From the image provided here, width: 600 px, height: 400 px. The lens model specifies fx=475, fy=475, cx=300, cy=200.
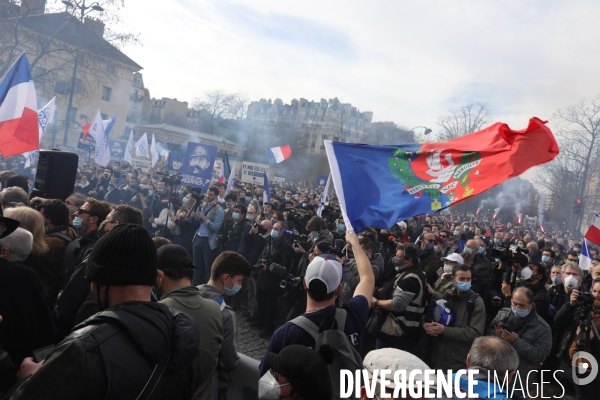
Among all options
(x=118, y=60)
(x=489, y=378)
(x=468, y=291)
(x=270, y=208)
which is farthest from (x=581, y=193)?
(x=118, y=60)

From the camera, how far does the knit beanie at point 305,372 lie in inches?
87.5

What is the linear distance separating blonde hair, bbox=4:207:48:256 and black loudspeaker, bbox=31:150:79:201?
2984mm

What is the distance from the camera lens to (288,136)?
289 ft

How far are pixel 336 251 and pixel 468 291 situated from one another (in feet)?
5.62

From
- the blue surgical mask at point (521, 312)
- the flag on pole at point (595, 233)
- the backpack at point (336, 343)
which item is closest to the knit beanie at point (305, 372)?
the backpack at point (336, 343)

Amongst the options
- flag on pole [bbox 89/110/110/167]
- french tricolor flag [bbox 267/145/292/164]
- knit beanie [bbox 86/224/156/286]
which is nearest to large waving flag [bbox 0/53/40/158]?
knit beanie [bbox 86/224/156/286]

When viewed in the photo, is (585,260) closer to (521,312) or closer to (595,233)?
(595,233)

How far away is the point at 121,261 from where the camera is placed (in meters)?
1.99

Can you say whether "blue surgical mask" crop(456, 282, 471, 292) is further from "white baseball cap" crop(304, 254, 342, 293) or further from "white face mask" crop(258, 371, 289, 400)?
"white face mask" crop(258, 371, 289, 400)

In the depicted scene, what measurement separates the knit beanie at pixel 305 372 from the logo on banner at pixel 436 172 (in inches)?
102

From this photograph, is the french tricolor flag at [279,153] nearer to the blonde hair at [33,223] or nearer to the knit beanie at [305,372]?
the blonde hair at [33,223]

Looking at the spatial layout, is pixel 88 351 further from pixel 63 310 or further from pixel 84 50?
pixel 84 50

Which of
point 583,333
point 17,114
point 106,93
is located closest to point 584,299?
point 583,333

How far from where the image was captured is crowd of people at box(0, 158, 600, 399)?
1812 millimetres
